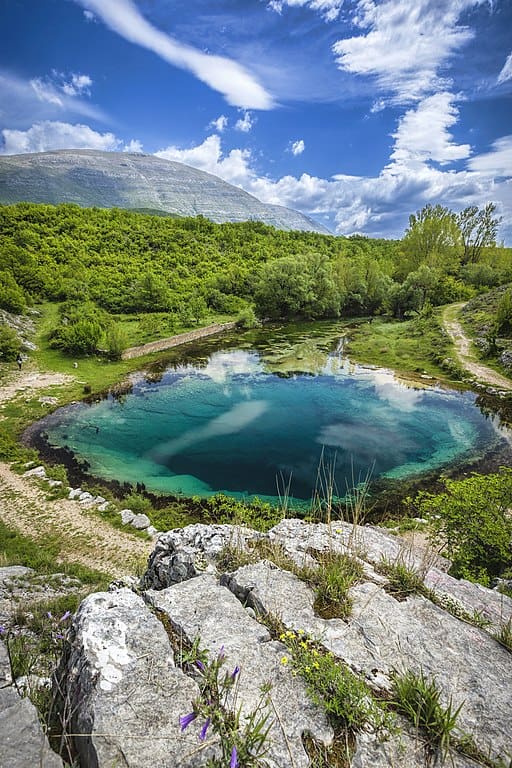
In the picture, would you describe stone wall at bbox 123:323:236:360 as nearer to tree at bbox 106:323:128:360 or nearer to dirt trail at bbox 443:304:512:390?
tree at bbox 106:323:128:360

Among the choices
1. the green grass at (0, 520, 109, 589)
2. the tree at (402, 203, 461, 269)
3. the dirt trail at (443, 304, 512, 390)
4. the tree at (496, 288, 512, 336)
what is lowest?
the green grass at (0, 520, 109, 589)

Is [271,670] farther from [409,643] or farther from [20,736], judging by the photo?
[20,736]

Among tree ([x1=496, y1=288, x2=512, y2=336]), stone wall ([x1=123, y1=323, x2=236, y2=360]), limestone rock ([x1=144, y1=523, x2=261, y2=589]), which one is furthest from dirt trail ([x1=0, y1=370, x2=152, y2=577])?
tree ([x1=496, y1=288, x2=512, y2=336])

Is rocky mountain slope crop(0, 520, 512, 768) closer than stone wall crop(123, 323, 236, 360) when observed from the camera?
Yes

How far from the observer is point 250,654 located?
3.35m

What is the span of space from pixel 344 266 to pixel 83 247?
42.4 m

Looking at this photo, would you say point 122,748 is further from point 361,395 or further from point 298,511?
point 361,395

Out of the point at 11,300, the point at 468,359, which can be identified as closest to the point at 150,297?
the point at 11,300

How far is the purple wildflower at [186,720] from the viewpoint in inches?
101

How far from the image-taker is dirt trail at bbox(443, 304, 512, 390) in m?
27.1

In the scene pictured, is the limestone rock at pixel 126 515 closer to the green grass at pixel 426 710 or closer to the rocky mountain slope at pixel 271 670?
the rocky mountain slope at pixel 271 670

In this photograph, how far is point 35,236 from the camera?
5619 centimetres

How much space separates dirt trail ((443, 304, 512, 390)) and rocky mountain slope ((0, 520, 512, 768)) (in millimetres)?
26484

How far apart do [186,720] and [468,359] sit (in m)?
35.2
